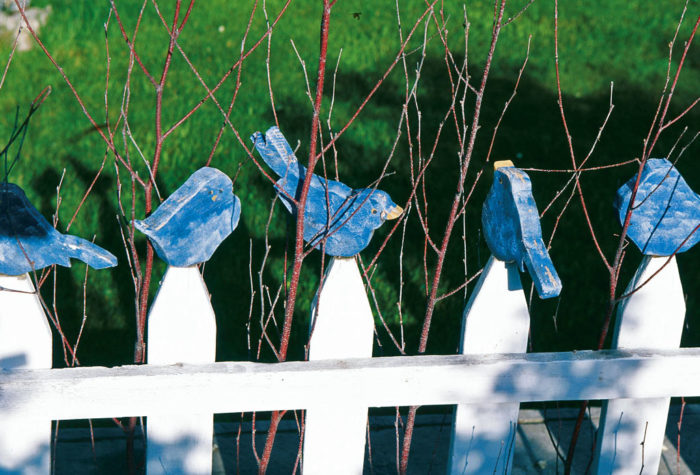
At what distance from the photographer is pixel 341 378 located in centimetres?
Answer: 216

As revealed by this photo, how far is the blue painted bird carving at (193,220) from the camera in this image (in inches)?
80.4

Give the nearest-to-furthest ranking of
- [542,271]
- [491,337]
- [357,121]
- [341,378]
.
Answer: [542,271] → [341,378] → [491,337] → [357,121]

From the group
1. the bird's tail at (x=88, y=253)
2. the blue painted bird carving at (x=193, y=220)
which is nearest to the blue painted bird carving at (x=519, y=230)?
the blue painted bird carving at (x=193, y=220)

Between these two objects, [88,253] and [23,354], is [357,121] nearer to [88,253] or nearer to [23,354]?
[88,253]

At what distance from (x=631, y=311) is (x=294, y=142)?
260 cm

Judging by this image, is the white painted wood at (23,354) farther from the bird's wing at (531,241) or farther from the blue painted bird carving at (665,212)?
the blue painted bird carving at (665,212)

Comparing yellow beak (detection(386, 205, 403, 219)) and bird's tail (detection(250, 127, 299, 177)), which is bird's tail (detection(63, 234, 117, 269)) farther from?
yellow beak (detection(386, 205, 403, 219))

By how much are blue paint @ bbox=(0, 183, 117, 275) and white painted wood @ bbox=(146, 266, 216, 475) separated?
171mm

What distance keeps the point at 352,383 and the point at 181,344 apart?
0.44m

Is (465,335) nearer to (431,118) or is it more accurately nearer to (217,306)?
(217,306)

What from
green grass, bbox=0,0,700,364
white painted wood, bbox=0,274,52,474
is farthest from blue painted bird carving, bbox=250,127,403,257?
green grass, bbox=0,0,700,364

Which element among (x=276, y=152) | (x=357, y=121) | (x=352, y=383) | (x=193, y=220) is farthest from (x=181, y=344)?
(x=357, y=121)

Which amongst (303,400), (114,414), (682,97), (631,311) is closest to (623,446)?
(631,311)

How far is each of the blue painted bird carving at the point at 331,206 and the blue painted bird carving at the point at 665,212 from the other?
2.20 feet
